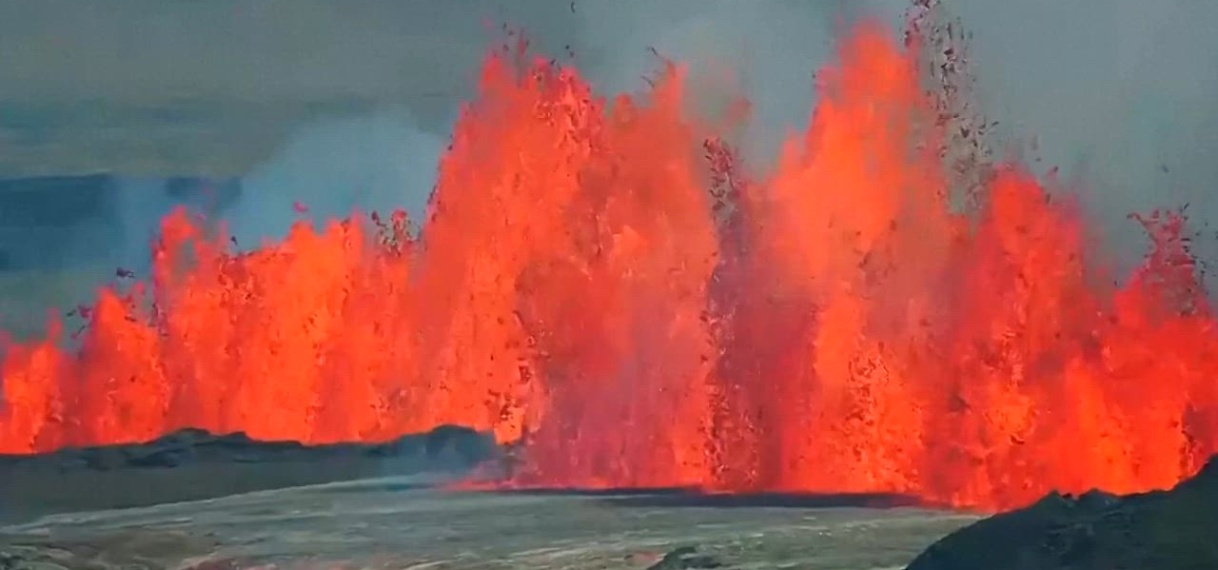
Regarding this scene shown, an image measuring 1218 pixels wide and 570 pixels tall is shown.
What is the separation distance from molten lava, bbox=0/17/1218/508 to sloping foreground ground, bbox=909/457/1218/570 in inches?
2.1

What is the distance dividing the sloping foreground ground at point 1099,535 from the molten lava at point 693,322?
53 millimetres

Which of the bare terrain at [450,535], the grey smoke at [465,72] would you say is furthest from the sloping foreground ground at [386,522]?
the grey smoke at [465,72]

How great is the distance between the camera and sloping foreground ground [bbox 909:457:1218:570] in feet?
14.1

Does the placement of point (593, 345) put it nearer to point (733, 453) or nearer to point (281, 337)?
point (733, 453)

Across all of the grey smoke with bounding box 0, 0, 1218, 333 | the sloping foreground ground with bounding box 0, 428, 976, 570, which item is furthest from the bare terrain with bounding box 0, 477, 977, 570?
the grey smoke with bounding box 0, 0, 1218, 333

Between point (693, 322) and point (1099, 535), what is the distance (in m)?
1.16

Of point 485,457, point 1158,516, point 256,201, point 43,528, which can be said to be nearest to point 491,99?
point 256,201

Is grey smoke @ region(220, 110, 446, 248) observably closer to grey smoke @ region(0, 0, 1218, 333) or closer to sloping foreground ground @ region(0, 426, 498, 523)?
grey smoke @ region(0, 0, 1218, 333)

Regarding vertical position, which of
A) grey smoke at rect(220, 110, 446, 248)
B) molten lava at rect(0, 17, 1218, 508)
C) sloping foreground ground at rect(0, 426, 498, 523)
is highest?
grey smoke at rect(220, 110, 446, 248)

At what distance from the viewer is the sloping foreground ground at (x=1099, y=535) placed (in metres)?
4.29

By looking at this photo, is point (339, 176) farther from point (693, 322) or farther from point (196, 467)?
point (693, 322)

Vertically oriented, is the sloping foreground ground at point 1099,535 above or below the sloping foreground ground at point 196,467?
below

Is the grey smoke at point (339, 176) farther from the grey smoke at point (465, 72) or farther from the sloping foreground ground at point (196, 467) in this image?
the sloping foreground ground at point (196, 467)

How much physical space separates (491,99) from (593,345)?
2.31 ft
